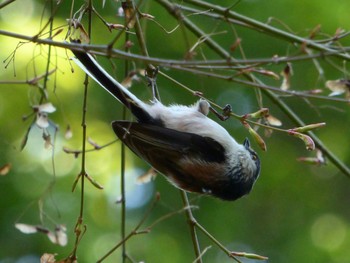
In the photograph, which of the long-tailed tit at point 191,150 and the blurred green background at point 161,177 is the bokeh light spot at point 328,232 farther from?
the long-tailed tit at point 191,150

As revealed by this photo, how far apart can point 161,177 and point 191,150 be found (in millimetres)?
2878

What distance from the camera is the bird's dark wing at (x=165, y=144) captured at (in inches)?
130

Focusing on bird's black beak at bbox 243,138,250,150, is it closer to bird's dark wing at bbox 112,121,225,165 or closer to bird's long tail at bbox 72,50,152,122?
bird's dark wing at bbox 112,121,225,165

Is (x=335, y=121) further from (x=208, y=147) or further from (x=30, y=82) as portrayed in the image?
(x=30, y=82)

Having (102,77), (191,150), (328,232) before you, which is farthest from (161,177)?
(102,77)

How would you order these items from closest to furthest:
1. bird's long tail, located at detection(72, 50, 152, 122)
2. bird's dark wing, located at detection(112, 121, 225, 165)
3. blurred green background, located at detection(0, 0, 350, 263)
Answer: bird's long tail, located at detection(72, 50, 152, 122), bird's dark wing, located at detection(112, 121, 225, 165), blurred green background, located at detection(0, 0, 350, 263)

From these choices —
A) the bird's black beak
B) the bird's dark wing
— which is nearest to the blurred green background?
the bird's black beak

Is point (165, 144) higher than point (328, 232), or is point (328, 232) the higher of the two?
point (165, 144)

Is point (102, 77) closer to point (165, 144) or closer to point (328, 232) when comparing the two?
point (165, 144)

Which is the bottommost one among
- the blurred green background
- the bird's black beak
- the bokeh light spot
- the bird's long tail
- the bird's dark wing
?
the bokeh light spot

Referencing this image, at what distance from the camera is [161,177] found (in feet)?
20.4

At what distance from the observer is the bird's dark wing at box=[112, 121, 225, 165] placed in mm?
3297

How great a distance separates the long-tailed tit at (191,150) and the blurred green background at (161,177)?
142cm

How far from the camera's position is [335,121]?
6.68 metres
